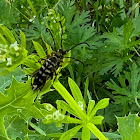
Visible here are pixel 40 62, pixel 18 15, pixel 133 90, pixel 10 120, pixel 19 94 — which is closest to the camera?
pixel 40 62

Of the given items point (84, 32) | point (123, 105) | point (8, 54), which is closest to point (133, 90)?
point (123, 105)

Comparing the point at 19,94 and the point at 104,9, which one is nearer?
the point at 19,94

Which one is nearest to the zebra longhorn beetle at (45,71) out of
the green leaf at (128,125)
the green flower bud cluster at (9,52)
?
the green flower bud cluster at (9,52)

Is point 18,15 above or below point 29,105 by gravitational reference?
above

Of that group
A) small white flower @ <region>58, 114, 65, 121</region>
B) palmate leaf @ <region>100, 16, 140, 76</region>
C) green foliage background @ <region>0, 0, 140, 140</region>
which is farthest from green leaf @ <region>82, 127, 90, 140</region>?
palmate leaf @ <region>100, 16, 140, 76</region>

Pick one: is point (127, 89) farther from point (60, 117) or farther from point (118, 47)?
point (60, 117)

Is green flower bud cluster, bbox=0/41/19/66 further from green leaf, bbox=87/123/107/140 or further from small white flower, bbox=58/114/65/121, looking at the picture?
green leaf, bbox=87/123/107/140

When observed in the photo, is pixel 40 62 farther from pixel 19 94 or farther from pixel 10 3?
pixel 10 3

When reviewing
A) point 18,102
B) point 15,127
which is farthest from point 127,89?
point 18,102
